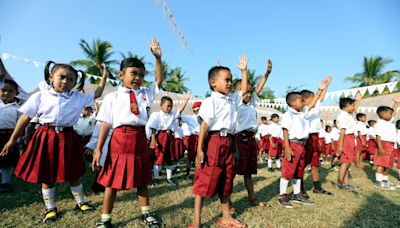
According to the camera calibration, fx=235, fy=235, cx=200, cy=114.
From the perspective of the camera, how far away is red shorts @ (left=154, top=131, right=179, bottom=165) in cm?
546

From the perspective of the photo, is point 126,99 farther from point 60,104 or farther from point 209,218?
point 209,218

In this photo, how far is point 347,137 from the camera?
5449 mm

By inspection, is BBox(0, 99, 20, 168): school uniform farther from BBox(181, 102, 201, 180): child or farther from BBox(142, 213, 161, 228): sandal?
BBox(181, 102, 201, 180): child

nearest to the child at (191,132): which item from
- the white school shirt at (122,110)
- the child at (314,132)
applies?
the child at (314,132)

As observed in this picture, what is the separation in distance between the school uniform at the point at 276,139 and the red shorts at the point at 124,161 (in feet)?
20.4

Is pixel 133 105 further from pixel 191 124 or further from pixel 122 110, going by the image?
pixel 191 124

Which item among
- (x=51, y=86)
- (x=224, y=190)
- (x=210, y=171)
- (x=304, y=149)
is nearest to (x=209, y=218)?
(x=224, y=190)

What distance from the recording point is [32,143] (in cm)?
298

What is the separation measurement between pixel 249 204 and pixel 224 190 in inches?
51.5

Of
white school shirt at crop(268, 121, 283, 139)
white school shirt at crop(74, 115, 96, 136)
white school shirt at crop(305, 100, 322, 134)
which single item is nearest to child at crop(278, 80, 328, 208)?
white school shirt at crop(305, 100, 322, 134)

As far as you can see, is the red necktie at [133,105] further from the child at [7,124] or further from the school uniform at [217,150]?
the child at [7,124]

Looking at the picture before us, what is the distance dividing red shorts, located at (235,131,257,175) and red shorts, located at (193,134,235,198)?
0.87 m

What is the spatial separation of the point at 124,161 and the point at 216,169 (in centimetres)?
104

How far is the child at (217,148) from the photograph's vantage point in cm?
266
